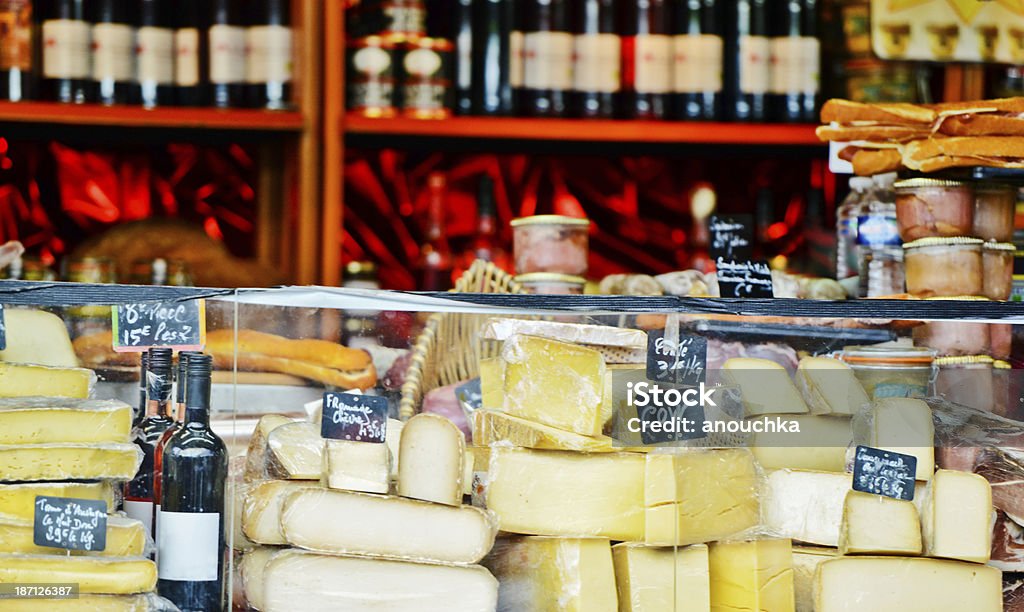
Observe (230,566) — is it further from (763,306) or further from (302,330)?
(763,306)

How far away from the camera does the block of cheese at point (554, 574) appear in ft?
3.51

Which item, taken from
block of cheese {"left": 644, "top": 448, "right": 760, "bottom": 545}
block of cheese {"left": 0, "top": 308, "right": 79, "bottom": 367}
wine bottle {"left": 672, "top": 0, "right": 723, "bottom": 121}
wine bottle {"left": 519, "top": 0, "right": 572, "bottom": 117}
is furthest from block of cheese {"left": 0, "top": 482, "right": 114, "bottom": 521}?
wine bottle {"left": 672, "top": 0, "right": 723, "bottom": 121}

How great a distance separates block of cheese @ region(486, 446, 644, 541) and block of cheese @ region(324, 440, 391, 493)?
95 mm

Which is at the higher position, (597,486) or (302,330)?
(302,330)

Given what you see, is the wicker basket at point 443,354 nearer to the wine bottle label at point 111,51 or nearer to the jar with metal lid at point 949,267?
the jar with metal lid at point 949,267

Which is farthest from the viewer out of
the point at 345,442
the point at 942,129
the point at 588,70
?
the point at 588,70

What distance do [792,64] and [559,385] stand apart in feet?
4.67

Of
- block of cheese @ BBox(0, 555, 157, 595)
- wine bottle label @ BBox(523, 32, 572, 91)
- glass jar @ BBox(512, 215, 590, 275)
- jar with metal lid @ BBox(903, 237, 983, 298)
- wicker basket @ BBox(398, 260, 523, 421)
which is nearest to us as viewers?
block of cheese @ BBox(0, 555, 157, 595)

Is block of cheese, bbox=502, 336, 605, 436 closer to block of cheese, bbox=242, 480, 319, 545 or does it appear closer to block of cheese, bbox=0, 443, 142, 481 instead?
block of cheese, bbox=242, 480, 319, 545

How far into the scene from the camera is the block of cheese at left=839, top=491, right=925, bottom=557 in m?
1.11

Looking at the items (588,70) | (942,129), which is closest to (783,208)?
(588,70)

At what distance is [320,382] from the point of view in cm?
114

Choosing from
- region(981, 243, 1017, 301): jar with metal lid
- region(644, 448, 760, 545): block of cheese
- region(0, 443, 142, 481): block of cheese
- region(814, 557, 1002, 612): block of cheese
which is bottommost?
region(814, 557, 1002, 612): block of cheese

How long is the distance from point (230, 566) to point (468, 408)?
0.84 ft
